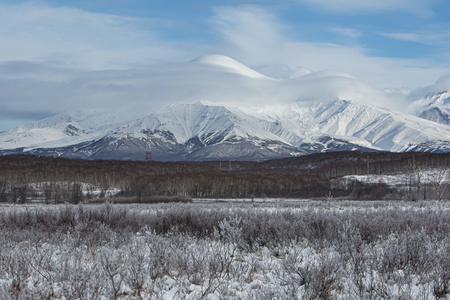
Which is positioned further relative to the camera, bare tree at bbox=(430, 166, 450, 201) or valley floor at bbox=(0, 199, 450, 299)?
bare tree at bbox=(430, 166, 450, 201)

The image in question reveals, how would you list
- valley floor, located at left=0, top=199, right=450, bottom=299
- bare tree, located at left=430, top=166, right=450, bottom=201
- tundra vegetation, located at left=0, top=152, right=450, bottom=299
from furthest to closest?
1. bare tree, located at left=430, top=166, right=450, bottom=201
2. tundra vegetation, located at left=0, top=152, right=450, bottom=299
3. valley floor, located at left=0, top=199, right=450, bottom=299

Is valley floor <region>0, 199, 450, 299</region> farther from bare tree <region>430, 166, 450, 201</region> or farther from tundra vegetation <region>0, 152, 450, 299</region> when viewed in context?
bare tree <region>430, 166, 450, 201</region>

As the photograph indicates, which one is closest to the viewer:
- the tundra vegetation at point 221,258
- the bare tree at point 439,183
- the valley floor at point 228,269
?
the valley floor at point 228,269

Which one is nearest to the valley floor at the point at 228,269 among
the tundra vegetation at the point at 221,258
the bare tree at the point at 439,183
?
the tundra vegetation at the point at 221,258

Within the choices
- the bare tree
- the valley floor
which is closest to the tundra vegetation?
the valley floor

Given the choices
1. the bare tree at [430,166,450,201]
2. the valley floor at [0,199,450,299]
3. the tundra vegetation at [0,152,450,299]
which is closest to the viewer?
the valley floor at [0,199,450,299]

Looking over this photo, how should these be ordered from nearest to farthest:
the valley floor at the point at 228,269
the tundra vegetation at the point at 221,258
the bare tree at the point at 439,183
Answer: the valley floor at the point at 228,269, the tundra vegetation at the point at 221,258, the bare tree at the point at 439,183

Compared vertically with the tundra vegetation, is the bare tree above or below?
below

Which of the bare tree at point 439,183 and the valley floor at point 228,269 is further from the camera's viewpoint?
the bare tree at point 439,183

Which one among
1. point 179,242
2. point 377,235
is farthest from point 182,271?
point 377,235

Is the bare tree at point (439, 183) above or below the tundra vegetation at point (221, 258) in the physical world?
below

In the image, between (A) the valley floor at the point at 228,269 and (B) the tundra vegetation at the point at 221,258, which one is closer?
(A) the valley floor at the point at 228,269

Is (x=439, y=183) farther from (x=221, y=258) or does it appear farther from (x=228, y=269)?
(x=228, y=269)

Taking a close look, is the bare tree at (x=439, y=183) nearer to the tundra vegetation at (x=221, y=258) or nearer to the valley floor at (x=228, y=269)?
the tundra vegetation at (x=221, y=258)
